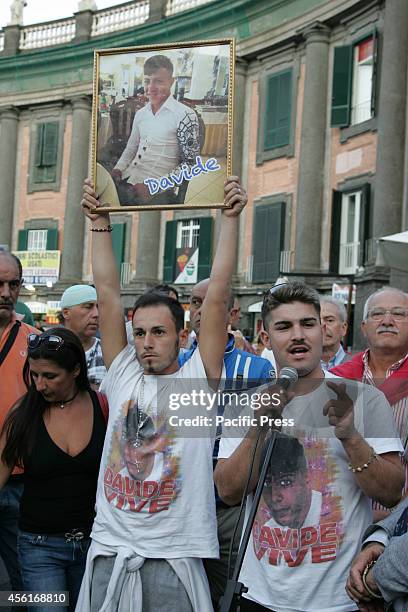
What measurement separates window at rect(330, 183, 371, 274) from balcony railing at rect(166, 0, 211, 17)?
936 cm

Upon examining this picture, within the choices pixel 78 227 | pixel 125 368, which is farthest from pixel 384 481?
pixel 78 227

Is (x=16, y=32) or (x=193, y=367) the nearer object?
(x=193, y=367)

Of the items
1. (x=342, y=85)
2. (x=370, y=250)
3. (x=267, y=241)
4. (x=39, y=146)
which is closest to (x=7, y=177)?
(x=39, y=146)

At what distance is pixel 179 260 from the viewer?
2477 cm

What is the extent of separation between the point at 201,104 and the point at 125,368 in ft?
4.06

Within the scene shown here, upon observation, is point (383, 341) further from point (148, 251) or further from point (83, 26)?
point (83, 26)

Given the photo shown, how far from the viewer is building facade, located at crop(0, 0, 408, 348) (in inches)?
720

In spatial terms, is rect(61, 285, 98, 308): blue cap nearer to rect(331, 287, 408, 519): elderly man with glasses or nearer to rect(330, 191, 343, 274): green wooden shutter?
rect(331, 287, 408, 519): elderly man with glasses

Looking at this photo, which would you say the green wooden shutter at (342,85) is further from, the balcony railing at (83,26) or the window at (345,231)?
the balcony railing at (83,26)

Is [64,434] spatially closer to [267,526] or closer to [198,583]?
[198,583]

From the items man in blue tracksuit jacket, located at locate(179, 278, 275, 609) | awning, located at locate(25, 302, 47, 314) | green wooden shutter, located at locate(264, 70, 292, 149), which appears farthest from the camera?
awning, located at locate(25, 302, 47, 314)

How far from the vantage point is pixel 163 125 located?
3.73 metres

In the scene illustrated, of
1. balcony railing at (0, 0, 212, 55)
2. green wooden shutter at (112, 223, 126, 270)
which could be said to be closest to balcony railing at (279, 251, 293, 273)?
green wooden shutter at (112, 223, 126, 270)

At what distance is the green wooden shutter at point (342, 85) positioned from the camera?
20.0m
